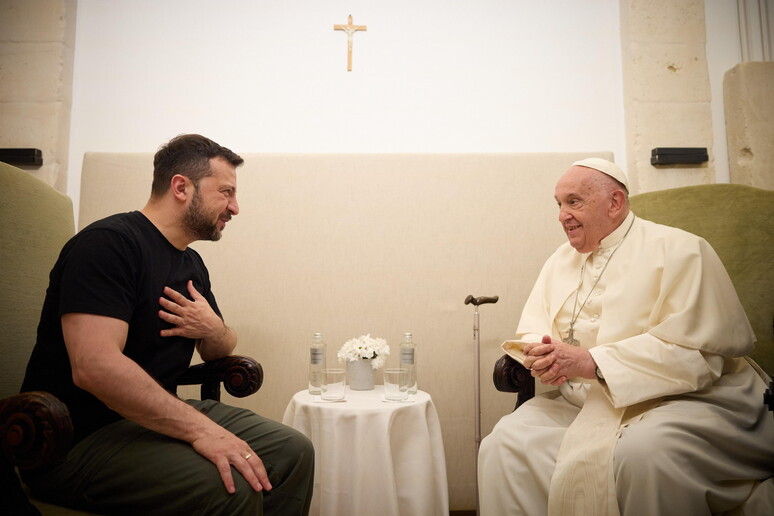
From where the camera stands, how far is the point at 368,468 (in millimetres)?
2422

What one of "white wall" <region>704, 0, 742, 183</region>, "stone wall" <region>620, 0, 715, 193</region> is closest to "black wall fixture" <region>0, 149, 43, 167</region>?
"stone wall" <region>620, 0, 715, 193</region>

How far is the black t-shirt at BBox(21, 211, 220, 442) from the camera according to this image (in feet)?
5.05

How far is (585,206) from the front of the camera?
2.29 m

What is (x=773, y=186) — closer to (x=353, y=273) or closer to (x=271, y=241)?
(x=353, y=273)

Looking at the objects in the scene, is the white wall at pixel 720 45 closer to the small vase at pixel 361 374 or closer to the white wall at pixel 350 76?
the white wall at pixel 350 76

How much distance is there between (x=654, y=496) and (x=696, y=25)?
3314 millimetres

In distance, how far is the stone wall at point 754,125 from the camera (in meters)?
3.44

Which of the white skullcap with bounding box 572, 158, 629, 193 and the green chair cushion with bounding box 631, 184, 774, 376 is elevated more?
the white skullcap with bounding box 572, 158, 629, 193

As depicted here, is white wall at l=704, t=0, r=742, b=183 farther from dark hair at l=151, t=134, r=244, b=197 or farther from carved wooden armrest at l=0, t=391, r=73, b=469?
carved wooden armrest at l=0, t=391, r=73, b=469

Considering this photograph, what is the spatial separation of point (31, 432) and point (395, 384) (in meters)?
1.58

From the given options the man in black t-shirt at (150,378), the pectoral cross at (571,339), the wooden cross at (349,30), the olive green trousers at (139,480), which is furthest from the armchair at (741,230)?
the wooden cross at (349,30)

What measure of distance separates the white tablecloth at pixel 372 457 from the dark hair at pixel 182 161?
3.81ft

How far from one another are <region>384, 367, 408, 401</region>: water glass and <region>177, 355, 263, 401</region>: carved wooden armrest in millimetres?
677

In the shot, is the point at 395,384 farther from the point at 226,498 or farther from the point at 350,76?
the point at 350,76
